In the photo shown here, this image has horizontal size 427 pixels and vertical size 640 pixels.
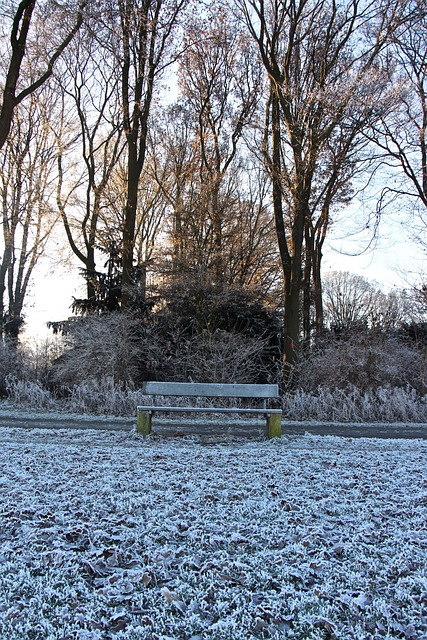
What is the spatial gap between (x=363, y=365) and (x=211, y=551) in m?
8.25

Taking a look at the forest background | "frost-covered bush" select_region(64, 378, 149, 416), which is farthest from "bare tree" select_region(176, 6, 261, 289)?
"frost-covered bush" select_region(64, 378, 149, 416)

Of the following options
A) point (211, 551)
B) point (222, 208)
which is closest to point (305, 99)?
point (222, 208)

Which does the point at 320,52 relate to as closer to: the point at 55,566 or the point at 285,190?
the point at 285,190

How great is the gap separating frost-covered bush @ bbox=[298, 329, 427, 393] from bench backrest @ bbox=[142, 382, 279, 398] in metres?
3.98

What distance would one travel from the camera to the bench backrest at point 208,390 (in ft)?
21.3

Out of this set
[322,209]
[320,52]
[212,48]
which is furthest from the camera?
[212,48]

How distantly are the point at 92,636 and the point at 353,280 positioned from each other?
39.7 metres

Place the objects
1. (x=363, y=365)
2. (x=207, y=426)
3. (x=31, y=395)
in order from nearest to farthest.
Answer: (x=207, y=426) < (x=363, y=365) < (x=31, y=395)

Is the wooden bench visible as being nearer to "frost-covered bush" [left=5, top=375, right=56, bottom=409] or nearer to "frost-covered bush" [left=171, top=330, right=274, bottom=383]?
"frost-covered bush" [left=171, top=330, right=274, bottom=383]

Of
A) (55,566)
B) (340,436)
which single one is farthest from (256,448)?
(55,566)

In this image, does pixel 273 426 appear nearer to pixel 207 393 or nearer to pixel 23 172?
A: pixel 207 393

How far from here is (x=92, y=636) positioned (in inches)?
73.2

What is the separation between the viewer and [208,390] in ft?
21.6

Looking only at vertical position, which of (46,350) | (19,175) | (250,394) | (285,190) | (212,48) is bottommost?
(250,394)
